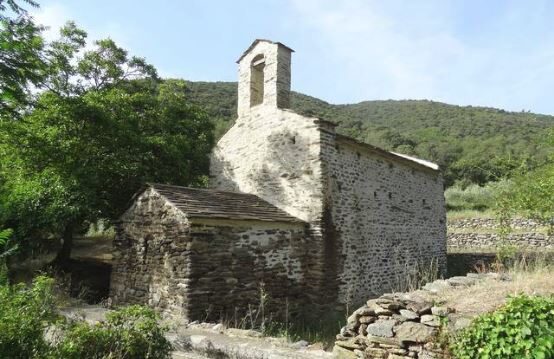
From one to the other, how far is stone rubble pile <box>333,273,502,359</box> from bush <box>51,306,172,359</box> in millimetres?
2504

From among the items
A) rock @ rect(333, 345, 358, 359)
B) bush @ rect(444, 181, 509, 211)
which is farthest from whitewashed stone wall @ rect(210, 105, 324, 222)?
bush @ rect(444, 181, 509, 211)

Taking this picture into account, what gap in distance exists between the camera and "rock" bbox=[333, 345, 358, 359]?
5.62 m

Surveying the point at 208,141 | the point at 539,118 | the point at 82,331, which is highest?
the point at 539,118

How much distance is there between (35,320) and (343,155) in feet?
27.1

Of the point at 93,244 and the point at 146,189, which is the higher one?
the point at 146,189

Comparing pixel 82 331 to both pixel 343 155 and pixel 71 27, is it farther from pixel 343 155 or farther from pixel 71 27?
pixel 71 27

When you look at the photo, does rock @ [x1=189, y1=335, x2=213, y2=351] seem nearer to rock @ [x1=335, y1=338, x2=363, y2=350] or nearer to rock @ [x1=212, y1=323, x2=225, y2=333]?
rock @ [x1=212, y1=323, x2=225, y2=333]

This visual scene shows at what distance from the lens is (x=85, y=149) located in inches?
491

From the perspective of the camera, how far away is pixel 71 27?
14586 millimetres

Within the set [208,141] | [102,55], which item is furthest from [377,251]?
[102,55]

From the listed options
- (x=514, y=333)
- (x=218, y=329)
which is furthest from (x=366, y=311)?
(x=218, y=329)

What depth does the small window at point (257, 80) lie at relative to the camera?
11969 mm

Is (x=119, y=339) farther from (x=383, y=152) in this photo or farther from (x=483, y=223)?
(x=483, y=223)

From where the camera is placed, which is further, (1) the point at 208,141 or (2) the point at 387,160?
(1) the point at 208,141
